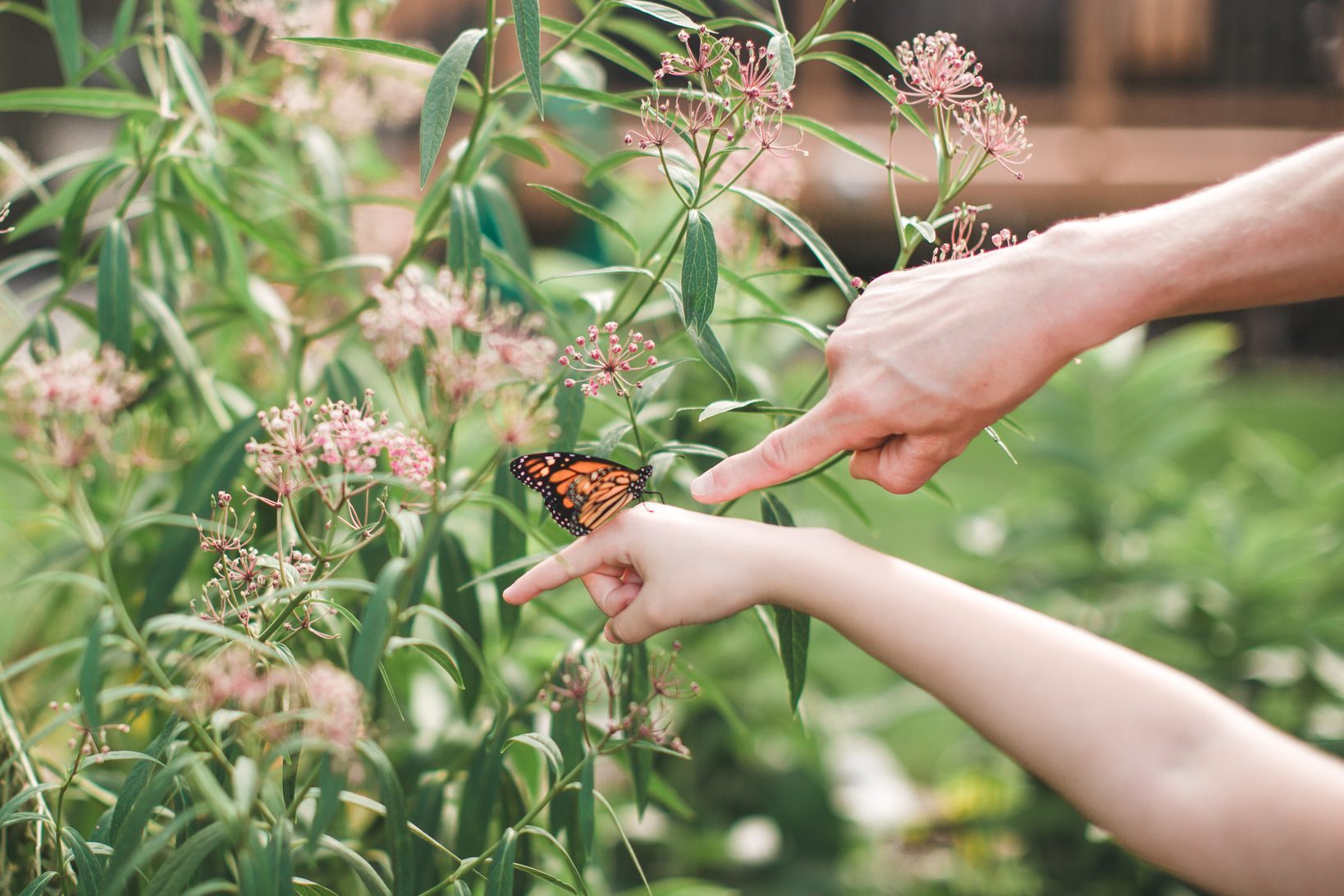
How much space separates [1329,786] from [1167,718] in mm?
85

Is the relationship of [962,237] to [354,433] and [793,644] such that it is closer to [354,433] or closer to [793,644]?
[793,644]

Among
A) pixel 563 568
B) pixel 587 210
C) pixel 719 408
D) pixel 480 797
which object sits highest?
pixel 587 210

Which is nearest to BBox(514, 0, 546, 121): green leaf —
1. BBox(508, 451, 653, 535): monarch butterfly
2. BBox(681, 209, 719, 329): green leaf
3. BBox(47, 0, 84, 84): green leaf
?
BBox(681, 209, 719, 329): green leaf

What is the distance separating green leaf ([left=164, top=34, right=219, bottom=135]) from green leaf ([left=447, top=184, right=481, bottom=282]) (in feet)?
0.73

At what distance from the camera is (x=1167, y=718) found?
2.05 ft

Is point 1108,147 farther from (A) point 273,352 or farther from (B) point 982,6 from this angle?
(A) point 273,352

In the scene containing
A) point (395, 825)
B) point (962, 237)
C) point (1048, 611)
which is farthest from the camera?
point (1048, 611)

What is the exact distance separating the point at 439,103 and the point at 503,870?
1.70ft

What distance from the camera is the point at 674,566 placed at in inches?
28.3

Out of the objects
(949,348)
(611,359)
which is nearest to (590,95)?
(611,359)

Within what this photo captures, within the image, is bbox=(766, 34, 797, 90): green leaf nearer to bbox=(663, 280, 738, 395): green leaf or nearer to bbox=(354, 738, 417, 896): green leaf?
bbox=(663, 280, 738, 395): green leaf

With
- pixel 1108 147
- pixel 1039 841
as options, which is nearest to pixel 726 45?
pixel 1039 841

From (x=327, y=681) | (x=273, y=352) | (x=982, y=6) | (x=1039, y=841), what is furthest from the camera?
(x=982, y=6)

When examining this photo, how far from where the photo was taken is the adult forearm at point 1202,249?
70cm
